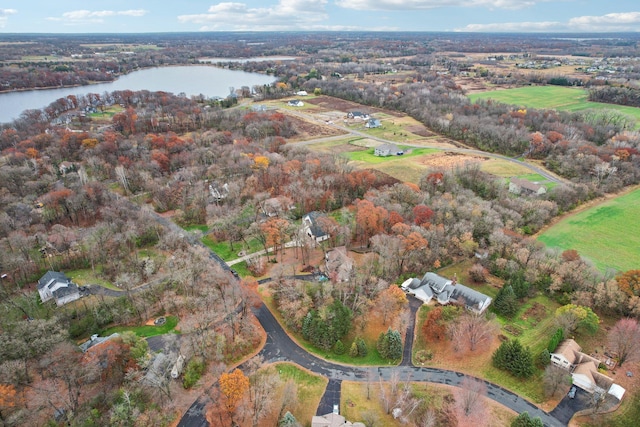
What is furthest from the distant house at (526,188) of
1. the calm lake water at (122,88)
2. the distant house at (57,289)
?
the calm lake water at (122,88)

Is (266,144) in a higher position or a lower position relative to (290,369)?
higher

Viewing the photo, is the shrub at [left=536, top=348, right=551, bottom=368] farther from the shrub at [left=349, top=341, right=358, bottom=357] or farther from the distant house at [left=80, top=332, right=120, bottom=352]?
the distant house at [left=80, top=332, right=120, bottom=352]

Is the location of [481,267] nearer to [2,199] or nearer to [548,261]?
[548,261]

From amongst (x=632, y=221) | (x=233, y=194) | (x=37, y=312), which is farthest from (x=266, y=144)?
(x=632, y=221)

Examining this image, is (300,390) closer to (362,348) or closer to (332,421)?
(332,421)

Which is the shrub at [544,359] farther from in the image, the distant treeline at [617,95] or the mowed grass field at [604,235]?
the distant treeline at [617,95]

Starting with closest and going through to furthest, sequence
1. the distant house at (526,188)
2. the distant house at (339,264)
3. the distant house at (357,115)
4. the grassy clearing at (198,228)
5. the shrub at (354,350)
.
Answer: the shrub at (354,350), the distant house at (339,264), the grassy clearing at (198,228), the distant house at (526,188), the distant house at (357,115)

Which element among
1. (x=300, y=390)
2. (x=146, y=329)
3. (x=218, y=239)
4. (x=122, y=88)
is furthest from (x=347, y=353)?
(x=122, y=88)

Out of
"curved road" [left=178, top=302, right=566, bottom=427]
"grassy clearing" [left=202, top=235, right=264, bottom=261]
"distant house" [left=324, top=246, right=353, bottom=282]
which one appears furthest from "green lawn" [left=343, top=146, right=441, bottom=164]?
"curved road" [left=178, top=302, right=566, bottom=427]
